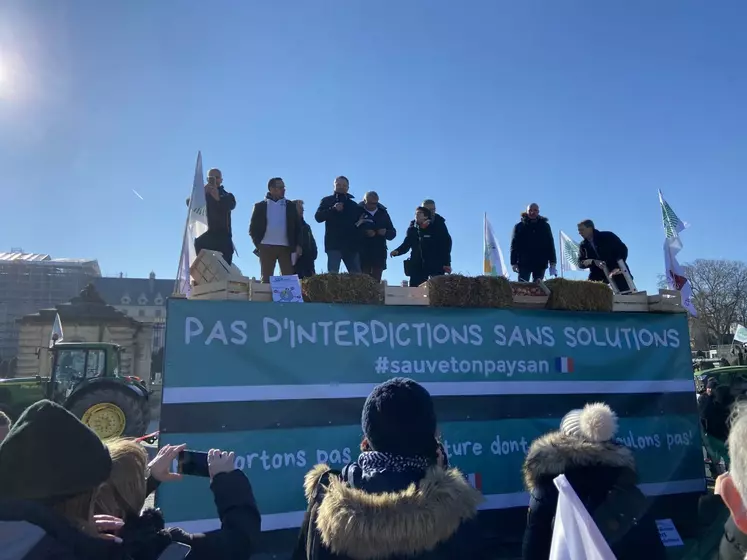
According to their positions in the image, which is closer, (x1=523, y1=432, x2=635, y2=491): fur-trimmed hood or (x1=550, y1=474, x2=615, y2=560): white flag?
(x1=550, y1=474, x2=615, y2=560): white flag

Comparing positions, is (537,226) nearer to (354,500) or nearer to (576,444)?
(576,444)

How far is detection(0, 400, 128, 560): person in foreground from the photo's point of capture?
4.65 ft

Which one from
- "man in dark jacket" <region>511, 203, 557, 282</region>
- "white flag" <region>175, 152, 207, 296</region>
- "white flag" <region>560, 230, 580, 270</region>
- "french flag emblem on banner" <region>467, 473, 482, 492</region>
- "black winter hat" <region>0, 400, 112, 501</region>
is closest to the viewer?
"black winter hat" <region>0, 400, 112, 501</region>

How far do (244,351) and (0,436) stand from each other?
61.1 inches

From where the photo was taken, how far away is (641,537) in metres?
2.56

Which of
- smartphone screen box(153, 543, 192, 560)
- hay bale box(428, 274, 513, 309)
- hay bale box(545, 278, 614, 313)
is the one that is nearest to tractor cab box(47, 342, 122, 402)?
hay bale box(428, 274, 513, 309)

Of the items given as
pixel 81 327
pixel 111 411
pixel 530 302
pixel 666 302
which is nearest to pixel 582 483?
pixel 530 302

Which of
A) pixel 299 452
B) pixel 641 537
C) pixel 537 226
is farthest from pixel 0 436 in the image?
pixel 537 226

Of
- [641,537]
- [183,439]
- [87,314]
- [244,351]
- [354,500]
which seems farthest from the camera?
[87,314]

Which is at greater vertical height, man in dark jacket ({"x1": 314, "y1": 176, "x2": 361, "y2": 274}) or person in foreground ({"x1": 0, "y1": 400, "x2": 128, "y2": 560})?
man in dark jacket ({"x1": 314, "y1": 176, "x2": 361, "y2": 274})

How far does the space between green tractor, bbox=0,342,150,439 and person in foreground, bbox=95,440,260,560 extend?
33.1ft

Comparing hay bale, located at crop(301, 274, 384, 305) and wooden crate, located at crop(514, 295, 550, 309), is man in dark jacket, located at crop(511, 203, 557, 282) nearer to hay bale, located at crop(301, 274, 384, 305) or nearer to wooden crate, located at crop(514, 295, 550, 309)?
wooden crate, located at crop(514, 295, 550, 309)

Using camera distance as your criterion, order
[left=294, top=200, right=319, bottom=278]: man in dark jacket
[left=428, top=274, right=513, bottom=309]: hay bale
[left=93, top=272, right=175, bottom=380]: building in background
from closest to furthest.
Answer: [left=428, top=274, right=513, bottom=309]: hay bale → [left=294, top=200, right=319, bottom=278]: man in dark jacket → [left=93, top=272, right=175, bottom=380]: building in background

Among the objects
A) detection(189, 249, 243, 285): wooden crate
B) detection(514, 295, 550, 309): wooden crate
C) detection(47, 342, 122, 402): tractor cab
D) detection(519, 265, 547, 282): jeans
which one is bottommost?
detection(47, 342, 122, 402): tractor cab
